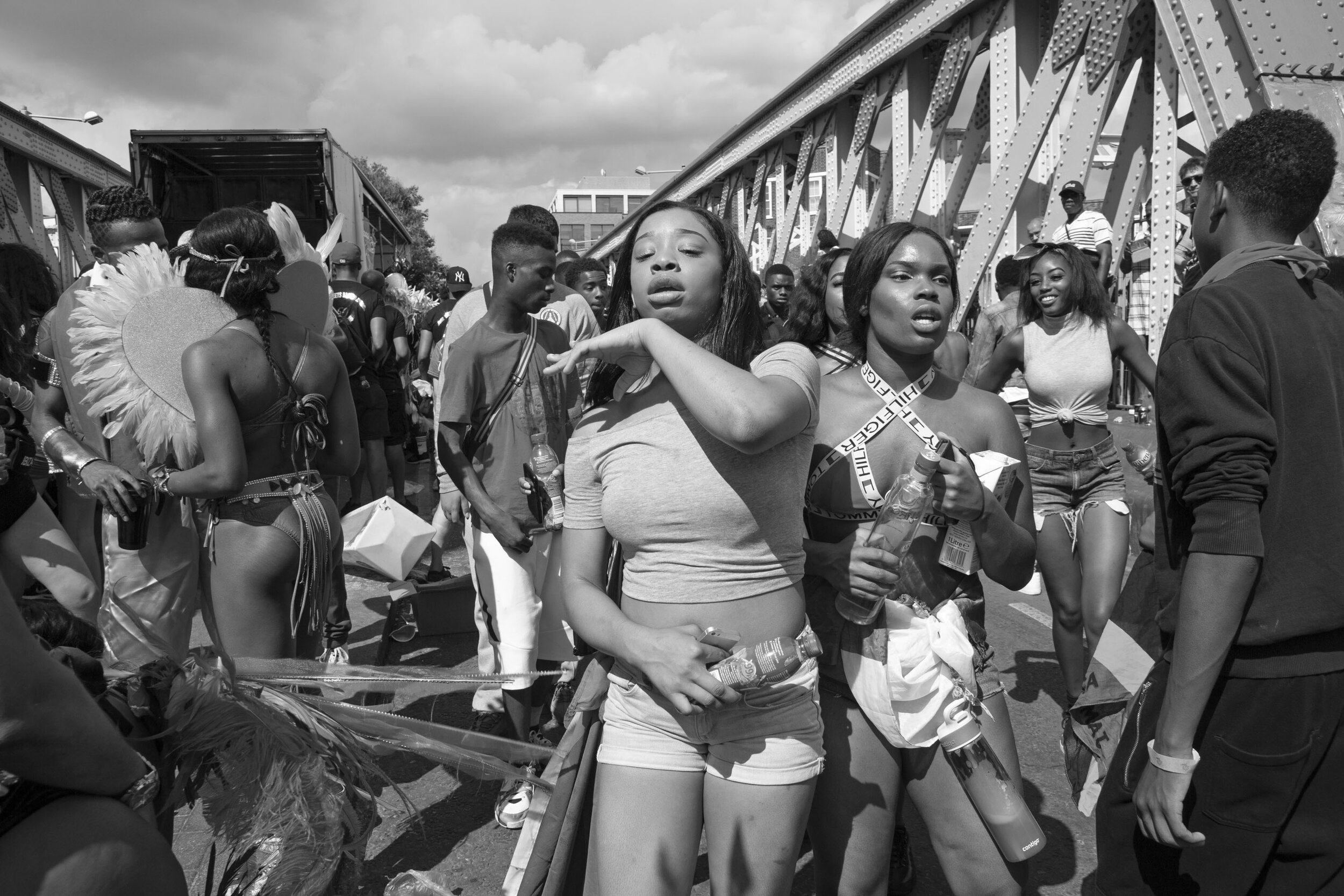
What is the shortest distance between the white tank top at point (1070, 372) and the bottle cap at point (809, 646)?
304cm

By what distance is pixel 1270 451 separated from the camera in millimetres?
1785

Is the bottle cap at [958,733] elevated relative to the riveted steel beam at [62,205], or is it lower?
lower

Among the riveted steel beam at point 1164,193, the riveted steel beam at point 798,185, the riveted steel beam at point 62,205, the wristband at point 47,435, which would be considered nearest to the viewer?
the wristband at point 47,435

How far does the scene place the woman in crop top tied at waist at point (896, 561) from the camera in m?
2.26

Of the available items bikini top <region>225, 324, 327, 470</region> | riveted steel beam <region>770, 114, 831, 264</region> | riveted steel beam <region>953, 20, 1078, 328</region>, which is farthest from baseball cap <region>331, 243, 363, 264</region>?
riveted steel beam <region>770, 114, 831, 264</region>

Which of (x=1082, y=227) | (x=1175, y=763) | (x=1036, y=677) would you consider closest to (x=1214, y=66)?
(x=1082, y=227)

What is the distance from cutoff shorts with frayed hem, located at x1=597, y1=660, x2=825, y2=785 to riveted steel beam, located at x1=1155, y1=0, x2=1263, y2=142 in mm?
6167

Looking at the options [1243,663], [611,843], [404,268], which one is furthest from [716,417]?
[404,268]

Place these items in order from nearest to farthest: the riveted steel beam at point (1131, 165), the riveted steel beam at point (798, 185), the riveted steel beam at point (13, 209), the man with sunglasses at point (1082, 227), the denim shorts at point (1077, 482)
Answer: the denim shorts at point (1077, 482)
the man with sunglasses at point (1082, 227)
the riveted steel beam at point (1131, 165)
the riveted steel beam at point (13, 209)
the riveted steel beam at point (798, 185)

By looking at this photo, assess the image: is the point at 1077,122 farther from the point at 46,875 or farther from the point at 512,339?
the point at 46,875

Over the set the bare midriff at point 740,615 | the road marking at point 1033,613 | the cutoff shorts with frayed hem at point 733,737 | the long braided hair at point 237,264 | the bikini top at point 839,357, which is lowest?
the road marking at point 1033,613

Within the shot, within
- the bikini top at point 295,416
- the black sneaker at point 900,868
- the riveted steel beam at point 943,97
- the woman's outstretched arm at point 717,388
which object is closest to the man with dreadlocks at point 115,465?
the bikini top at point 295,416

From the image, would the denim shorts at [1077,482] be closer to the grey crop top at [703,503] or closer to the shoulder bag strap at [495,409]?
the shoulder bag strap at [495,409]

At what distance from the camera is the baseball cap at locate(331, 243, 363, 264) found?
360 inches
